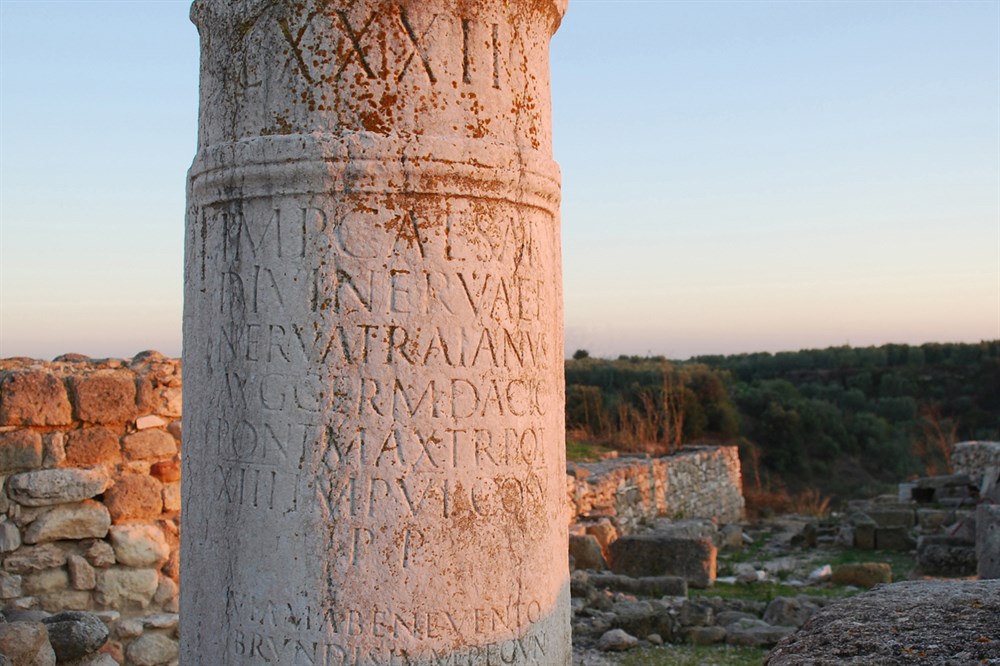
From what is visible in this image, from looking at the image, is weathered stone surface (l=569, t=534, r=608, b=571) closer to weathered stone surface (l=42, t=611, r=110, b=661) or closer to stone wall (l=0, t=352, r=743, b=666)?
stone wall (l=0, t=352, r=743, b=666)

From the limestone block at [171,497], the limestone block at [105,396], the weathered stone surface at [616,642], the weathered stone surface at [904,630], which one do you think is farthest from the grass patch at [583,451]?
the weathered stone surface at [904,630]

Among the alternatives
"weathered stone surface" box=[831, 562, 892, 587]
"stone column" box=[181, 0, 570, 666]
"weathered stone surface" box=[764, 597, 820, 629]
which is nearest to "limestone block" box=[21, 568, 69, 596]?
"stone column" box=[181, 0, 570, 666]

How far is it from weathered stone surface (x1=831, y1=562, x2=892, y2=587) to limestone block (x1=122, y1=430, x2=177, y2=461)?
7.05 metres

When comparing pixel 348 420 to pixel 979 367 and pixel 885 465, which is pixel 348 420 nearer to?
pixel 885 465

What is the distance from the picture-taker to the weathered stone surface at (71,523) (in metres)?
4.64

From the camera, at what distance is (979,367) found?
3272 centimetres

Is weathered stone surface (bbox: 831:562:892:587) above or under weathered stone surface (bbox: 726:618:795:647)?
under

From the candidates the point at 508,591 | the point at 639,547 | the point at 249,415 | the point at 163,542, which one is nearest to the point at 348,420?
the point at 249,415

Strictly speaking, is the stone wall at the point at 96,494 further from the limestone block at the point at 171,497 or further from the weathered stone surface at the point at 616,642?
the weathered stone surface at the point at 616,642

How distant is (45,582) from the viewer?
4.66 meters

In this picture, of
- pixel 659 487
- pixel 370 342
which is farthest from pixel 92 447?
pixel 659 487

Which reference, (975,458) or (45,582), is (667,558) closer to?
(45,582)

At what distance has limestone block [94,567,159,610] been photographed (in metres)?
4.80

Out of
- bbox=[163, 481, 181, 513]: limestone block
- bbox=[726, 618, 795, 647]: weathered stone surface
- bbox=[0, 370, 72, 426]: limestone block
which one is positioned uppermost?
bbox=[0, 370, 72, 426]: limestone block
